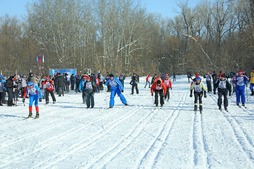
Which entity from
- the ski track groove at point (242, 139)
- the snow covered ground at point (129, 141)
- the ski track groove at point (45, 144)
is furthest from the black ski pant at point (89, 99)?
the ski track groove at point (242, 139)

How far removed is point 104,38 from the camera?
50656mm

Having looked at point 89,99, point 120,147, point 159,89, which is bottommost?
point 120,147

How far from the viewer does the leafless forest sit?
1854 inches

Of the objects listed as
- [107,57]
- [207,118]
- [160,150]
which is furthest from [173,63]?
[160,150]

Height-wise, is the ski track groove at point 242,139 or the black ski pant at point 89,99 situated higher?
the black ski pant at point 89,99

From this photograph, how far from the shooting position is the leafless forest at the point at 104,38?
4709 cm

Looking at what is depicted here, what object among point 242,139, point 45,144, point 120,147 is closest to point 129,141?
point 120,147

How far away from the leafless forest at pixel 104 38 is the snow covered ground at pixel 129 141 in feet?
88.9

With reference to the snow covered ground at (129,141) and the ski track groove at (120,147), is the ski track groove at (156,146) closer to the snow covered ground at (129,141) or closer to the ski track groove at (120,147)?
the snow covered ground at (129,141)

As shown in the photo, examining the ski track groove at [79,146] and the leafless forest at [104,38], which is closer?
the ski track groove at [79,146]

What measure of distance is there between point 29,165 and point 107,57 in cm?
4548

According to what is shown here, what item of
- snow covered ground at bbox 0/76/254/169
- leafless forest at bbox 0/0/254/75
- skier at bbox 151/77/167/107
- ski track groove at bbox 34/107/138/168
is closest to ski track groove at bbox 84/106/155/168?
snow covered ground at bbox 0/76/254/169

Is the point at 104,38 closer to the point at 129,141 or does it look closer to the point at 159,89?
the point at 159,89

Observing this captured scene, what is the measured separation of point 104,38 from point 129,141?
141 ft
